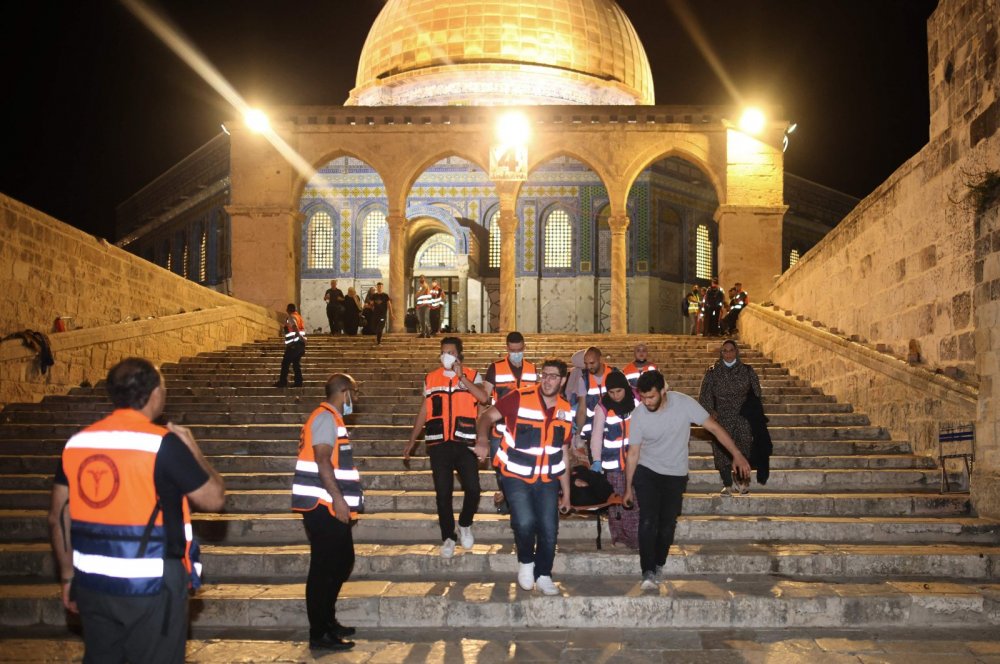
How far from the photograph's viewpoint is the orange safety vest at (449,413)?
7.71 meters

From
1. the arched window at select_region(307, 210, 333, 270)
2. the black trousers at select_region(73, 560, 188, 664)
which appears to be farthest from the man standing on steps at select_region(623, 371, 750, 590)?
the arched window at select_region(307, 210, 333, 270)

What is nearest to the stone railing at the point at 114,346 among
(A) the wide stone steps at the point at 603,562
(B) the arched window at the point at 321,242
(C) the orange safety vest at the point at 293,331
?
(C) the orange safety vest at the point at 293,331

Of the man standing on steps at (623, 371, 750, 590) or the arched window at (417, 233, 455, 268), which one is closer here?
the man standing on steps at (623, 371, 750, 590)

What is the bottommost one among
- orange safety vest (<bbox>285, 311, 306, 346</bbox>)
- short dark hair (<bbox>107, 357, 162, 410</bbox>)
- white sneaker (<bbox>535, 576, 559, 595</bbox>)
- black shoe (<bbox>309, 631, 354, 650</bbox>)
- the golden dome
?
black shoe (<bbox>309, 631, 354, 650</bbox>)

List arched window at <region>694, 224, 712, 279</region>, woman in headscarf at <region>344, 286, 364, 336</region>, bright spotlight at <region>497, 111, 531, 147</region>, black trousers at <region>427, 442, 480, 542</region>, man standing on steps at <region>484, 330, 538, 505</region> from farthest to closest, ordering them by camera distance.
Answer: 1. arched window at <region>694, 224, 712, 279</region>
2. bright spotlight at <region>497, 111, 531, 147</region>
3. woman in headscarf at <region>344, 286, 364, 336</region>
4. man standing on steps at <region>484, 330, 538, 505</region>
5. black trousers at <region>427, 442, 480, 542</region>

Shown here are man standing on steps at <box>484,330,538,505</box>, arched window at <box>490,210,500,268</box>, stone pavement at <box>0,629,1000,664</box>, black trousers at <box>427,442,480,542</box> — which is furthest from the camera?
arched window at <box>490,210,500,268</box>

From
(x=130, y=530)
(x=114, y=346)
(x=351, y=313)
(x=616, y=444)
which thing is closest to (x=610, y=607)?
(x=616, y=444)

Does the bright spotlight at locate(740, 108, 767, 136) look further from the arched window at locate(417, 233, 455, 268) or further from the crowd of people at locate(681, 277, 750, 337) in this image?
the arched window at locate(417, 233, 455, 268)

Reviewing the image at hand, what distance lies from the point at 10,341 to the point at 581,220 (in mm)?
24666

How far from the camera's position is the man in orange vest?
3926mm

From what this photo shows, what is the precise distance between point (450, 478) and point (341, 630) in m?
1.68

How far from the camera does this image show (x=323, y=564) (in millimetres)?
6074

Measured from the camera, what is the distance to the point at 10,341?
1275 centimetres

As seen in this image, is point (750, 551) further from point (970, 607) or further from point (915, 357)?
point (915, 357)
